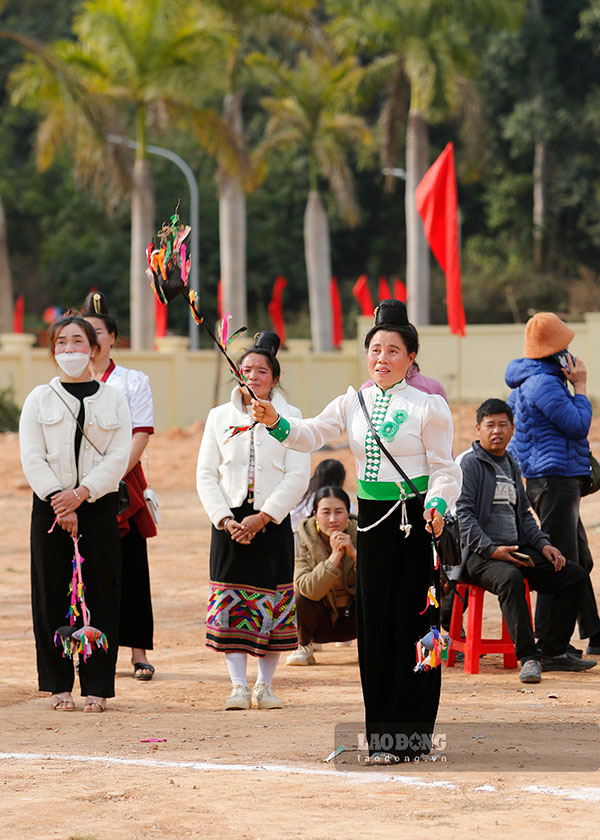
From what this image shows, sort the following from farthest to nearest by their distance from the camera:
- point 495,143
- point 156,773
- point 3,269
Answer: point 495,143 < point 3,269 < point 156,773

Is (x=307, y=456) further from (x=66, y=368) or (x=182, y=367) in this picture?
(x=182, y=367)

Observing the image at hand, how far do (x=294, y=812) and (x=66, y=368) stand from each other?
116 inches

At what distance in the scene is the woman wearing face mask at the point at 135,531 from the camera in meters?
7.93

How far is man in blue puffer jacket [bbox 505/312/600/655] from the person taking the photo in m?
7.98

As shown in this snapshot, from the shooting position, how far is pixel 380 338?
566cm

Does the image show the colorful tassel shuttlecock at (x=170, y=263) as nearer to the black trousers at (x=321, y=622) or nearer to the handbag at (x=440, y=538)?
the handbag at (x=440, y=538)

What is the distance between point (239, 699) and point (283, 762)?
1441 millimetres

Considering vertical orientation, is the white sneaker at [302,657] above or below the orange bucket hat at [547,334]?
below

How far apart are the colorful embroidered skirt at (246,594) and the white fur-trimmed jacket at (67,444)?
0.65 m

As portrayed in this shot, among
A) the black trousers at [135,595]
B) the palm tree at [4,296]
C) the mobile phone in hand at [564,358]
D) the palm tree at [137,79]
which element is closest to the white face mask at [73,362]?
the black trousers at [135,595]

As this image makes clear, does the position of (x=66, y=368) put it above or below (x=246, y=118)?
below

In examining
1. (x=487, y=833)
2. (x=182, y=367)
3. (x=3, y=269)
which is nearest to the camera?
(x=487, y=833)

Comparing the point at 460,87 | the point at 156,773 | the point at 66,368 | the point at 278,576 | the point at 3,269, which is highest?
the point at 460,87

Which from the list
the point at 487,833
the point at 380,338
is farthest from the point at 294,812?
the point at 380,338
